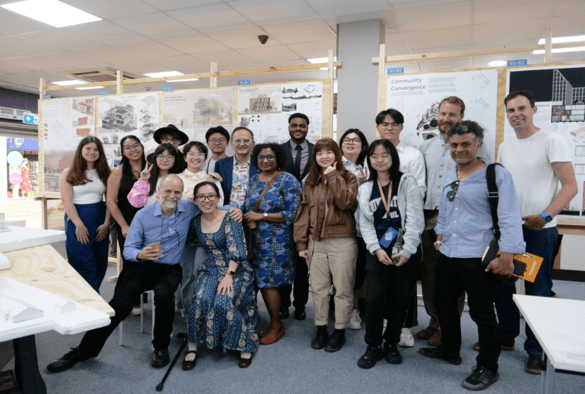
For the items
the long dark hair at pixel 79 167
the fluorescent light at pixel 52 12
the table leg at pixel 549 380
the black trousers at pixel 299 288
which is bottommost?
the black trousers at pixel 299 288

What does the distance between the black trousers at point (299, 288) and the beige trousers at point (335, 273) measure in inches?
18.2

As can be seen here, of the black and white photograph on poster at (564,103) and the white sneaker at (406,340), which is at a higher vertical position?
the black and white photograph on poster at (564,103)

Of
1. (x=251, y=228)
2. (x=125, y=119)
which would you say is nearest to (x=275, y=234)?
(x=251, y=228)

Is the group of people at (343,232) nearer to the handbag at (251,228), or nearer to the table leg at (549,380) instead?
the handbag at (251,228)

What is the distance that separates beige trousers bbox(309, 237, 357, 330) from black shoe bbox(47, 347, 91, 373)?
1.59 m

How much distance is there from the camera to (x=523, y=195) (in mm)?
2482

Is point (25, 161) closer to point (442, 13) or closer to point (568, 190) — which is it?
point (442, 13)

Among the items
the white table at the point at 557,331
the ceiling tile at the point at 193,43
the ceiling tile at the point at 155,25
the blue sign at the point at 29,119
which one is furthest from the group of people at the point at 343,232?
the blue sign at the point at 29,119

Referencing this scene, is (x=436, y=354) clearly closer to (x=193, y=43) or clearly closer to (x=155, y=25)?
(x=155, y=25)

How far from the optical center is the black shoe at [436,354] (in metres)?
2.55

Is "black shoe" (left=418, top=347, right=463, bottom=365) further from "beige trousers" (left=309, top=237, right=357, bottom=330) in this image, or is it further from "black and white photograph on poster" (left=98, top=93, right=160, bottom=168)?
"black and white photograph on poster" (left=98, top=93, right=160, bottom=168)

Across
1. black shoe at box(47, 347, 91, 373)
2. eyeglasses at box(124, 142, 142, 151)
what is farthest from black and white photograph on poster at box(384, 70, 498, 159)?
black shoe at box(47, 347, 91, 373)

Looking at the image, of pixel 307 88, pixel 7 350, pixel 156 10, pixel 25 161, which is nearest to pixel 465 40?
pixel 307 88

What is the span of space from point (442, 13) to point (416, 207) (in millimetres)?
3333
